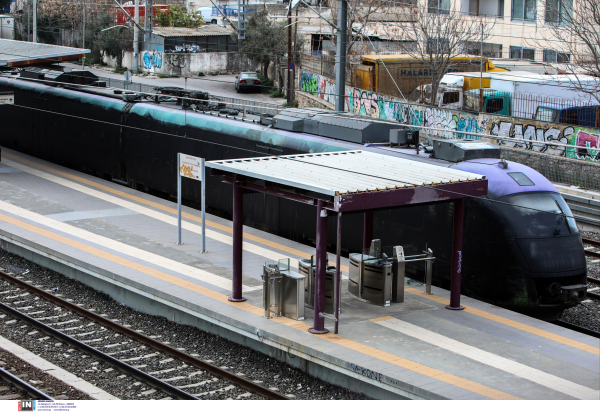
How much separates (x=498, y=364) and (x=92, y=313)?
7398 millimetres

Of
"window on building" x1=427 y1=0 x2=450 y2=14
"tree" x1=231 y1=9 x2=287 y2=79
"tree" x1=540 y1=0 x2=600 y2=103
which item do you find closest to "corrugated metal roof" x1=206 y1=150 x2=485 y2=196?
"tree" x1=540 y1=0 x2=600 y2=103

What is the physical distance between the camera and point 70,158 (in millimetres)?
26000

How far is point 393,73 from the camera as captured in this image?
41.2 m

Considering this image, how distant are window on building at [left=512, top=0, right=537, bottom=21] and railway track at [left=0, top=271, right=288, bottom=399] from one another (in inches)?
1318

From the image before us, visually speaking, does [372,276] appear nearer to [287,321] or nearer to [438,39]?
[287,321]

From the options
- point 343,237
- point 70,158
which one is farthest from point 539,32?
point 343,237

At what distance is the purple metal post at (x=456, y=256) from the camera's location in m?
12.6

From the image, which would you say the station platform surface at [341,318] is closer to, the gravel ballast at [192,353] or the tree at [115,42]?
the gravel ballast at [192,353]

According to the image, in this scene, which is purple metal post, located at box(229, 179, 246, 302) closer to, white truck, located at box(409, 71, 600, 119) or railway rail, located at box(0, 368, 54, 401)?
railway rail, located at box(0, 368, 54, 401)

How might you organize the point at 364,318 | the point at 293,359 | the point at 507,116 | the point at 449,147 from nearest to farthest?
the point at 293,359
the point at 364,318
the point at 449,147
the point at 507,116

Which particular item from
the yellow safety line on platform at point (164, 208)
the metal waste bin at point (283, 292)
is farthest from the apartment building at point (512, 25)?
the metal waste bin at point (283, 292)

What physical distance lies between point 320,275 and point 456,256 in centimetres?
243

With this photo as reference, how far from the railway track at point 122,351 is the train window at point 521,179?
18.0ft

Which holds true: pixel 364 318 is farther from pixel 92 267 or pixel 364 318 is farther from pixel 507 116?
pixel 507 116
